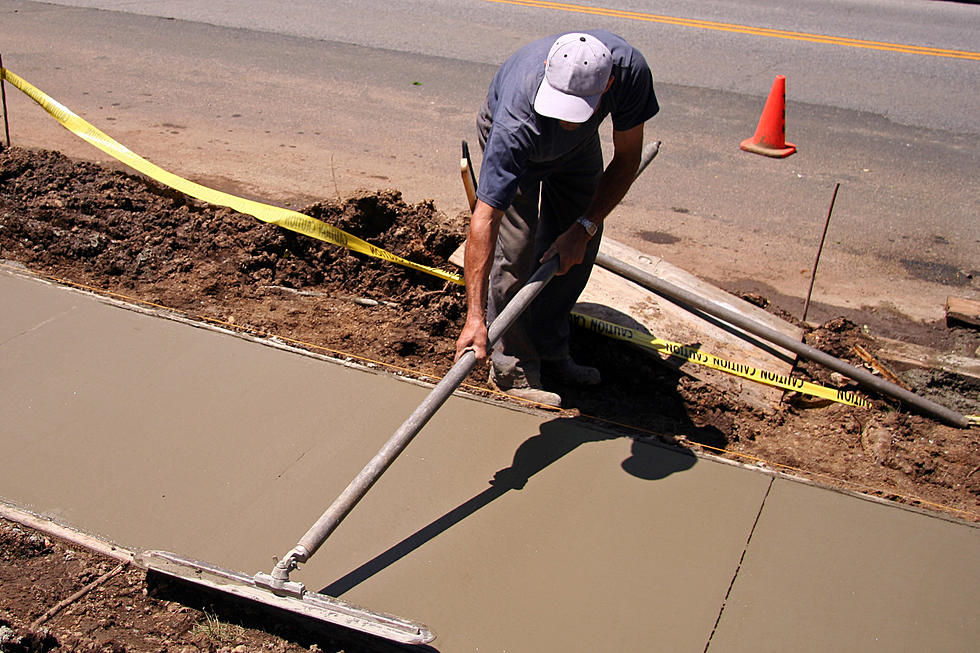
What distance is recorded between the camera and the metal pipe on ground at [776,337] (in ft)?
13.8

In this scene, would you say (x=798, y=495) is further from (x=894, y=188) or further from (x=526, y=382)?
(x=894, y=188)

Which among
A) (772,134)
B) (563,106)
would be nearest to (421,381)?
(563,106)

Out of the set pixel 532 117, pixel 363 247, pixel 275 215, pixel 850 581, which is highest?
pixel 532 117

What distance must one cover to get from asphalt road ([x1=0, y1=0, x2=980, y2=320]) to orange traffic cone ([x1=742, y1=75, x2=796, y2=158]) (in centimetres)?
15

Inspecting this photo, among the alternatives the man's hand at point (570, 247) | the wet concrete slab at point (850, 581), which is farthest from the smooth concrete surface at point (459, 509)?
the man's hand at point (570, 247)

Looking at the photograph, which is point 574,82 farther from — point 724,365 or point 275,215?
point 275,215

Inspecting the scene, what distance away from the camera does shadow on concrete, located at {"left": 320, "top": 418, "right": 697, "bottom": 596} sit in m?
3.19

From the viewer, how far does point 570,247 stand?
3855mm

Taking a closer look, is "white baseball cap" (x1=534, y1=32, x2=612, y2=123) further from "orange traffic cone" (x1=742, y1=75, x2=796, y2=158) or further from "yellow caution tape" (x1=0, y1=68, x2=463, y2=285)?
"orange traffic cone" (x1=742, y1=75, x2=796, y2=158)

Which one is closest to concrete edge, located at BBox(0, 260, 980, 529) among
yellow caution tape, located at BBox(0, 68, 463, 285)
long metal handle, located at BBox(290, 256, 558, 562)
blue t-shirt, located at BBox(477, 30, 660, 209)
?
long metal handle, located at BBox(290, 256, 558, 562)

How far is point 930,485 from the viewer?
3.88 metres

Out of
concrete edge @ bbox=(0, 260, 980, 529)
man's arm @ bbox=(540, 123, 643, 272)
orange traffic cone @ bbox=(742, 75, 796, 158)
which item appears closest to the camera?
concrete edge @ bbox=(0, 260, 980, 529)

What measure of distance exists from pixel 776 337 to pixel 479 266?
1940 mm

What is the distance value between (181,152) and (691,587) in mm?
5924
